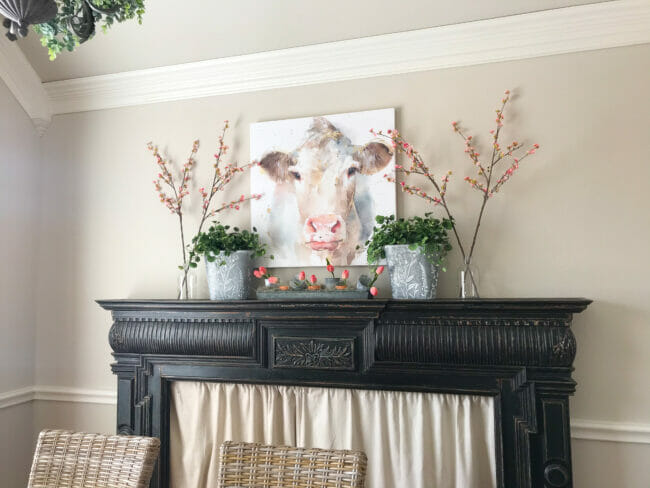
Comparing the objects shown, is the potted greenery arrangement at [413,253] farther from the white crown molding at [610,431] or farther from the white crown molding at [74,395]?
the white crown molding at [74,395]

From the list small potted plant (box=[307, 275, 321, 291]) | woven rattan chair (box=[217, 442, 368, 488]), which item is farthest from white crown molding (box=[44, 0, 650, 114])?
woven rattan chair (box=[217, 442, 368, 488])

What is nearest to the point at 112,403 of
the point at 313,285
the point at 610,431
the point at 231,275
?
the point at 231,275

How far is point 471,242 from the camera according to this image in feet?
8.68

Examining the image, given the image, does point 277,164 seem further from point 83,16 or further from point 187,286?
point 83,16

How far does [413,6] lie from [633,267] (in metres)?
1.60

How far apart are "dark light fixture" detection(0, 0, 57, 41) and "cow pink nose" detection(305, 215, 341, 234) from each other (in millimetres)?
1717

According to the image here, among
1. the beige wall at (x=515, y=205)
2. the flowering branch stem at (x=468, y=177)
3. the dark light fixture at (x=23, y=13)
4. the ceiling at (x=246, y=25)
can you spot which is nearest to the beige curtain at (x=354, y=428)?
the beige wall at (x=515, y=205)

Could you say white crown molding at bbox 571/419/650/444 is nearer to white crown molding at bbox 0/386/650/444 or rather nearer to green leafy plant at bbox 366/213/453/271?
white crown molding at bbox 0/386/650/444

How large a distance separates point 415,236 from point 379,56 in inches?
39.6

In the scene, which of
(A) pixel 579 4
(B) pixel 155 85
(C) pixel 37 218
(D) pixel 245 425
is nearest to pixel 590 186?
(A) pixel 579 4

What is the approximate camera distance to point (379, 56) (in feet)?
9.20

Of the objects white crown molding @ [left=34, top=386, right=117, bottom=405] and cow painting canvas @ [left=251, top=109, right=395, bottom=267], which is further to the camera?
white crown molding @ [left=34, top=386, right=117, bottom=405]

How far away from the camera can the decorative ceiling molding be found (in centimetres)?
315

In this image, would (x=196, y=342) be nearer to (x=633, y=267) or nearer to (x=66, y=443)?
(x=66, y=443)
